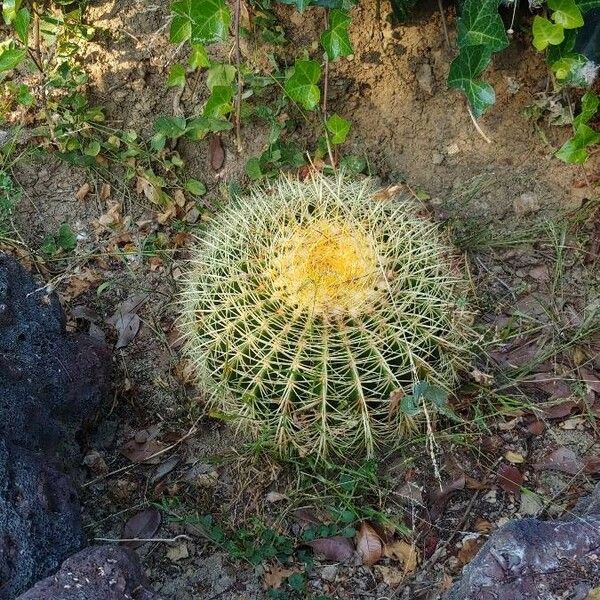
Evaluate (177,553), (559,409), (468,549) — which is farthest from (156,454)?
(559,409)

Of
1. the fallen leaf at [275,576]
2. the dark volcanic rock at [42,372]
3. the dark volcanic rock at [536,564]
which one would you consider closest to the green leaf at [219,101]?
the dark volcanic rock at [42,372]

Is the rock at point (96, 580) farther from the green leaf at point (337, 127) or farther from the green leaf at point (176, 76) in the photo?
the green leaf at point (176, 76)

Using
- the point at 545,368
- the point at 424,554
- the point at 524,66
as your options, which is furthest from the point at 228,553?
the point at 524,66

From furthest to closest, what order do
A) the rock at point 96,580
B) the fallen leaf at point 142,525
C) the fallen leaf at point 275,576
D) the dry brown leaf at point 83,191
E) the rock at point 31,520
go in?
1. the dry brown leaf at point 83,191
2. the fallen leaf at point 142,525
3. the fallen leaf at point 275,576
4. the rock at point 31,520
5. the rock at point 96,580

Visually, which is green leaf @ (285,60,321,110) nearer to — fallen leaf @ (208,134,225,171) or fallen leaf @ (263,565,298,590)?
fallen leaf @ (208,134,225,171)

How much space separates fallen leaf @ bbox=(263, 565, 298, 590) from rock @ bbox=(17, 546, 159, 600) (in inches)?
21.0

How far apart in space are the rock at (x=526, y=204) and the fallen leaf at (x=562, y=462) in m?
1.04

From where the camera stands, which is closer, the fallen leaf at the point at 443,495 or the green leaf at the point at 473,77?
the fallen leaf at the point at 443,495

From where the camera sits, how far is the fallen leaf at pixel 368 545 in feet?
8.09

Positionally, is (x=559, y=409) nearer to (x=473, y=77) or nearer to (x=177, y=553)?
(x=473, y=77)

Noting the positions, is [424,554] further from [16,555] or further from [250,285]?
[16,555]

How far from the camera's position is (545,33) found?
2.91 metres

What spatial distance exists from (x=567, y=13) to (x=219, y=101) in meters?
1.30

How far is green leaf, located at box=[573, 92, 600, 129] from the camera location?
10.2 feet
